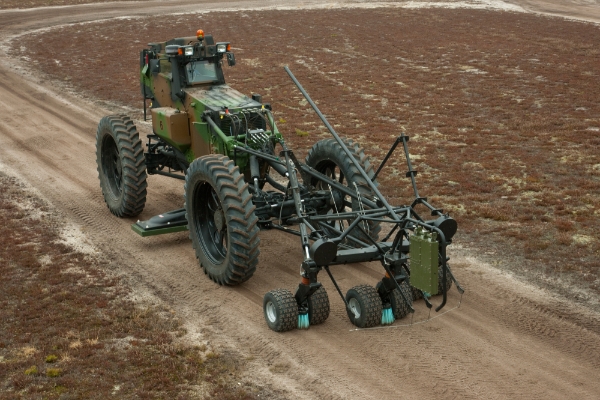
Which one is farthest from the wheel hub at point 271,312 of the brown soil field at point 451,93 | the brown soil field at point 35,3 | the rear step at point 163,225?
the brown soil field at point 35,3

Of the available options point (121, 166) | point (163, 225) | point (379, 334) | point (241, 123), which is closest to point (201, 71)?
point (241, 123)

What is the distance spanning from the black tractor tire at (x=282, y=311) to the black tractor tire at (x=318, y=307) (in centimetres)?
19

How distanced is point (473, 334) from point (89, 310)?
4.89 metres

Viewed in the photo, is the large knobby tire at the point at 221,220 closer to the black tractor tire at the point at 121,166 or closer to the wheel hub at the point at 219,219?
the wheel hub at the point at 219,219

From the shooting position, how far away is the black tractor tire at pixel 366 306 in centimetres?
962

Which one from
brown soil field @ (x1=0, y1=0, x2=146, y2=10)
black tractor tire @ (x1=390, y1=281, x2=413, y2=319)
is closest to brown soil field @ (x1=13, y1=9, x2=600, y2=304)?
black tractor tire @ (x1=390, y1=281, x2=413, y2=319)

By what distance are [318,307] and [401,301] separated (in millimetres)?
1046

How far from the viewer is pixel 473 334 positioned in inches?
385

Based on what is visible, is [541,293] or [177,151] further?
[177,151]

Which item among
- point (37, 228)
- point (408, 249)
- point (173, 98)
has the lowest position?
point (37, 228)

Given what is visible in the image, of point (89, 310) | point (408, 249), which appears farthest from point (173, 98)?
point (408, 249)

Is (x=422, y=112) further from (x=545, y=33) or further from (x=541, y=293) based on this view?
(x=545, y=33)

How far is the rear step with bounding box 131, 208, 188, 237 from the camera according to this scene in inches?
494

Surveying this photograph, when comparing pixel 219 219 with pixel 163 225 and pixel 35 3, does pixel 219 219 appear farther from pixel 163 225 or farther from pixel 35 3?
pixel 35 3
